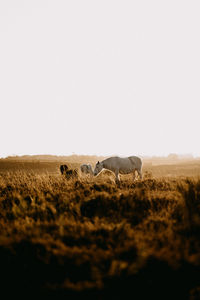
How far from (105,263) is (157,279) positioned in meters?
0.70

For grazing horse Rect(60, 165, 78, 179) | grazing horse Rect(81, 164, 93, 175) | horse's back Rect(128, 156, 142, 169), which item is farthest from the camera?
grazing horse Rect(81, 164, 93, 175)

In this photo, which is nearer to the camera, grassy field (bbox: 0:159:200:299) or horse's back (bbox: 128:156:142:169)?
grassy field (bbox: 0:159:200:299)

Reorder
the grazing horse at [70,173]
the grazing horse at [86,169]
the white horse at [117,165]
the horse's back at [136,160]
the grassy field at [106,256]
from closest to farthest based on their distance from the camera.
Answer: the grassy field at [106,256]
the grazing horse at [70,173]
the white horse at [117,165]
the horse's back at [136,160]
the grazing horse at [86,169]

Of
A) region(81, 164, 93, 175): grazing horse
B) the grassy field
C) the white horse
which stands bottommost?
Answer: the grassy field

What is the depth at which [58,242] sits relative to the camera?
3.74 metres

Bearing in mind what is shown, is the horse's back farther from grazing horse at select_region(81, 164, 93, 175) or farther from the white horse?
grazing horse at select_region(81, 164, 93, 175)

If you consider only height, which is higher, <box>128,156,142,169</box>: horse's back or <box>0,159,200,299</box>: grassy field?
<box>128,156,142,169</box>: horse's back

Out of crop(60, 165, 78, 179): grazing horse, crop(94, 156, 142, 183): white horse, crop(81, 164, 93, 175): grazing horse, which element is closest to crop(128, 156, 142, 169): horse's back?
crop(94, 156, 142, 183): white horse

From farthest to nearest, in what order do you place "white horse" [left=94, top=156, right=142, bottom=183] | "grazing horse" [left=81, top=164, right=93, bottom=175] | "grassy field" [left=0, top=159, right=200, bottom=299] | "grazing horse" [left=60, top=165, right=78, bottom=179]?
"grazing horse" [left=81, top=164, right=93, bottom=175] → "white horse" [left=94, top=156, right=142, bottom=183] → "grazing horse" [left=60, top=165, right=78, bottom=179] → "grassy field" [left=0, top=159, right=200, bottom=299]

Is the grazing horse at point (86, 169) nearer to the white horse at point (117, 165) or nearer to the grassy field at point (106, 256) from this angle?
the white horse at point (117, 165)

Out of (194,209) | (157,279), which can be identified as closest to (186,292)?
(157,279)

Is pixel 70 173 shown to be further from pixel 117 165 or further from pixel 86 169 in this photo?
pixel 86 169

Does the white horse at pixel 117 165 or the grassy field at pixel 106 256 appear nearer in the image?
the grassy field at pixel 106 256

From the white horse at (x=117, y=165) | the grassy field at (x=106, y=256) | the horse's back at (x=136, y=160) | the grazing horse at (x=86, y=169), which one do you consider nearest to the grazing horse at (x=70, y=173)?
the white horse at (x=117, y=165)
